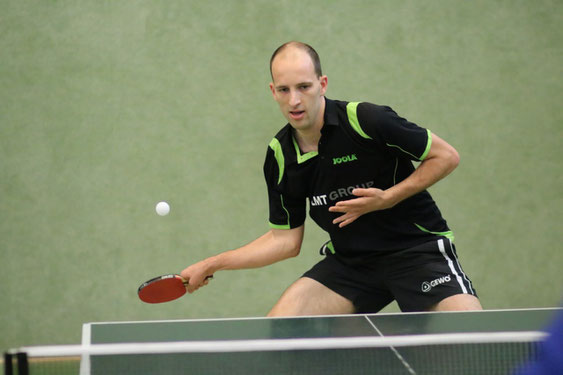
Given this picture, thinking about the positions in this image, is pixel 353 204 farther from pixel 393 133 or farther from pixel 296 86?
pixel 296 86

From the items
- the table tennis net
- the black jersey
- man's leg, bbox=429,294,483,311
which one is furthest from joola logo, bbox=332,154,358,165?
the table tennis net

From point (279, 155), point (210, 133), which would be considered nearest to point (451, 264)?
point (279, 155)

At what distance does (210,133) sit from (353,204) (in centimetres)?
203

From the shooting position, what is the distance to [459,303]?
97.9 inches

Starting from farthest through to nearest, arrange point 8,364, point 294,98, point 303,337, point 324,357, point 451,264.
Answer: point 451,264, point 294,98, point 303,337, point 324,357, point 8,364

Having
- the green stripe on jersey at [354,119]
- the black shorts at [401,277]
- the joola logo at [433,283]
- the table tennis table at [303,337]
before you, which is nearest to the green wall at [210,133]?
the black shorts at [401,277]

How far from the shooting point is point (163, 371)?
1.67 metres

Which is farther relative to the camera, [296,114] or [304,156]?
[304,156]

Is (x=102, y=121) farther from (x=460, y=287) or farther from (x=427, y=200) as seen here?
(x=460, y=287)

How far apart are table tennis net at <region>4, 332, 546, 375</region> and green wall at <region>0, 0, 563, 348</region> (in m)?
2.60

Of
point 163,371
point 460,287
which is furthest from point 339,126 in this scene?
point 163,371

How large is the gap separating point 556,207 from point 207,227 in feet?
7.94

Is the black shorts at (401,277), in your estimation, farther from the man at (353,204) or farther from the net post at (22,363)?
the net post at (22,363)

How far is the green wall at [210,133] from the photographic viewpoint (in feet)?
13.8
